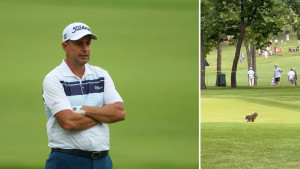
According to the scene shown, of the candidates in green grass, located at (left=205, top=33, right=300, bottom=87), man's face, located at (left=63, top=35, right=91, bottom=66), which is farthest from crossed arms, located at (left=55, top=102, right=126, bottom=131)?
green grass, located at (left=205, top=33, right=300, bottom=87)

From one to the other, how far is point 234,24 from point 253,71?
542 millimetres

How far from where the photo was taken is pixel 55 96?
2.22 meters

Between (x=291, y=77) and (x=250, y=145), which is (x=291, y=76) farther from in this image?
(x=250, y=145)

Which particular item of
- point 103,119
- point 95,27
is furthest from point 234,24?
point 103,119

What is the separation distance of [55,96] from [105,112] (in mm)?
206

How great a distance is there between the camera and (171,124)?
4414 millimetres

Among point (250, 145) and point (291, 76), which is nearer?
point (291, 76)

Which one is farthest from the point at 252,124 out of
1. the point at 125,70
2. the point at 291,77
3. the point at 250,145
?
the point at 125,70

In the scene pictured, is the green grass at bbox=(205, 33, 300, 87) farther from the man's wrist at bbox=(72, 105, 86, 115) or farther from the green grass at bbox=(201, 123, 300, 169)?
the man's wrist at bbox=(72, 105, 86, 115)

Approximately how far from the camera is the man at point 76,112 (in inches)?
87.4

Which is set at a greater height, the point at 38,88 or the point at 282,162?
the point at 38,88

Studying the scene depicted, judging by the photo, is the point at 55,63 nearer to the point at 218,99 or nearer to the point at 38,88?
the point at 38,88

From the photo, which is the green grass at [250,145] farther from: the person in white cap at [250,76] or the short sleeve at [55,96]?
the short sleeve at [55,96]

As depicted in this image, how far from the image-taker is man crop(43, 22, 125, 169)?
2.22 meters
